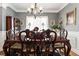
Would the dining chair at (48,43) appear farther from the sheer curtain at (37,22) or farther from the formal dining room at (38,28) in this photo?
the sheer curtain at (37,22)

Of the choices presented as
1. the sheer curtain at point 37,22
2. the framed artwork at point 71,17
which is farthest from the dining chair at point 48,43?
the framed artwork at point 71,17

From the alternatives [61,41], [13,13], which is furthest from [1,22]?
[61,41]

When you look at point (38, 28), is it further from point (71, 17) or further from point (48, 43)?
point (71, 17)

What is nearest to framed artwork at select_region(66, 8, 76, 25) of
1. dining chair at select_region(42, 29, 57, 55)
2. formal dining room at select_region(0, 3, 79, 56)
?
formal dining room at select_region(0, 3, 79, 56)

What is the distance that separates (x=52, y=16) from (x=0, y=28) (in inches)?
29.5

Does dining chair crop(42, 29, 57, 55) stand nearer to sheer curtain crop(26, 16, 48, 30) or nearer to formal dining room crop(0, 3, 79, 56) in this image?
formal dining room crop(0, 3, 79, 56)

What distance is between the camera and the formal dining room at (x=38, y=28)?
73.0 inches

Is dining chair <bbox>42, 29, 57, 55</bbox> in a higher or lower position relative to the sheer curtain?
lower

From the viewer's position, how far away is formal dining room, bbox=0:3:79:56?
1.85 m

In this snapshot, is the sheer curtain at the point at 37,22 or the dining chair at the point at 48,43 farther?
the dining chair at the point at 48,43

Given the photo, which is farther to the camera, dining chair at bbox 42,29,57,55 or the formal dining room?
dining chair at bbox 42,29,57,55

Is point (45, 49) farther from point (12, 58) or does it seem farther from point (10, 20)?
point (12, 58)

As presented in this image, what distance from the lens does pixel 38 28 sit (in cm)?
198

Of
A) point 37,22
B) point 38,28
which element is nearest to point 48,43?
point 38,28
